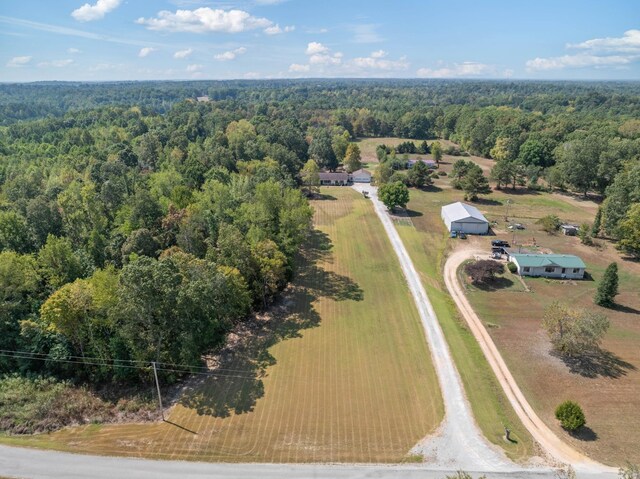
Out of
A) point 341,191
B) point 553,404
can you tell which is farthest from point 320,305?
point 341,191

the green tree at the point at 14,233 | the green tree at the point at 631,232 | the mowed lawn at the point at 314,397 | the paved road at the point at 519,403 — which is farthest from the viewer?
the green tree at the point at 631,232

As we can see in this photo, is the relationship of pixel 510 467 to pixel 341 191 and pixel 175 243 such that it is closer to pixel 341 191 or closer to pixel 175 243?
pixel 175 243

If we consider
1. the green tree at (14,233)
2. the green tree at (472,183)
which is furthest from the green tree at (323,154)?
the green tree at (14,233)

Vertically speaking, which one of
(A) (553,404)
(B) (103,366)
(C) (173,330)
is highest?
(C) (173,330)

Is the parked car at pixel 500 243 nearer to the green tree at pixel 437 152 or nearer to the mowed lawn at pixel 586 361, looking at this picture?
the mowed lawn at pixel 586 361

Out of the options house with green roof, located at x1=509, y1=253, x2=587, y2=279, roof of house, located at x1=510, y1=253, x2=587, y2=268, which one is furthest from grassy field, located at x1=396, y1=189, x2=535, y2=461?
house with green roof, located at x1=509, y1=253, x2=587, y2=279

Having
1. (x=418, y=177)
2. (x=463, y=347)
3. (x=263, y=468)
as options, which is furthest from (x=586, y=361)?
(x=418, y=177)

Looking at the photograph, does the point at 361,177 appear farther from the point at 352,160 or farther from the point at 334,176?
the point at 352,160
